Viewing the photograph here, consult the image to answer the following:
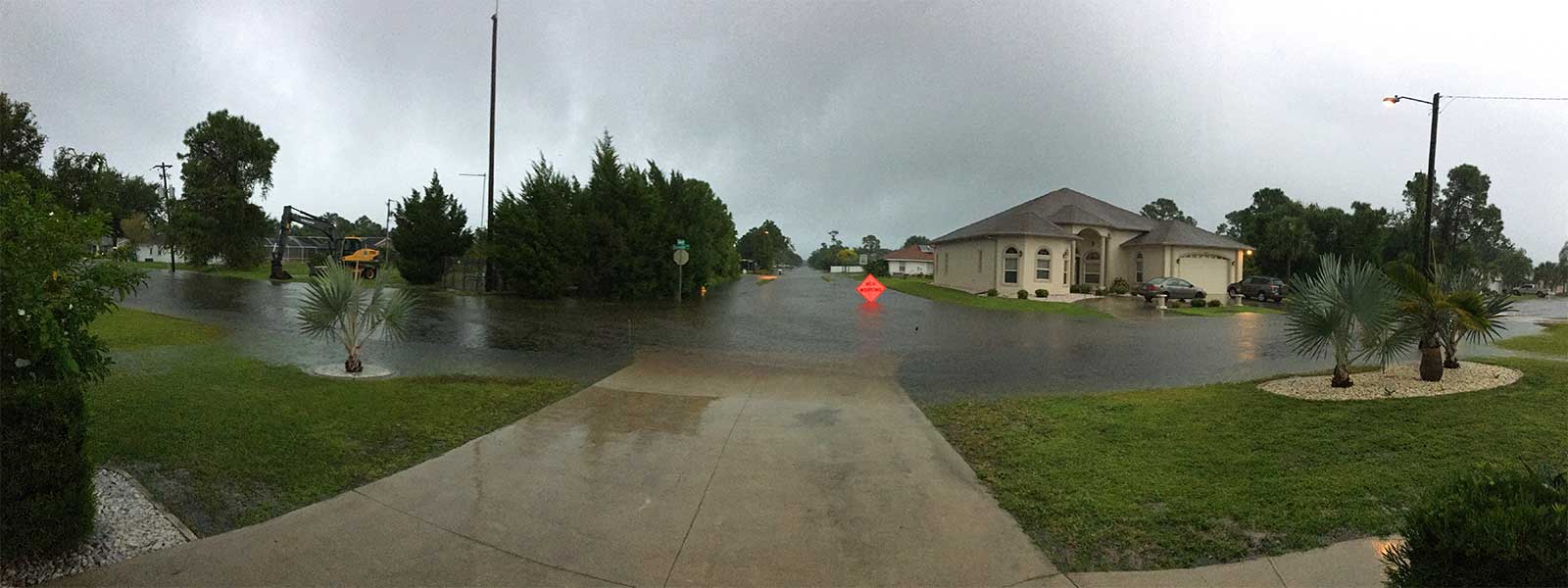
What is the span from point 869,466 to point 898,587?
78.7 inches

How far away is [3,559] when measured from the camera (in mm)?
3086

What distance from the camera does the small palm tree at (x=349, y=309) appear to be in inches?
335

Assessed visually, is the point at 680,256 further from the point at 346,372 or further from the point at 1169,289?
the point at 1169,289

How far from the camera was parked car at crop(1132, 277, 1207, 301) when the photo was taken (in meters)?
32.3

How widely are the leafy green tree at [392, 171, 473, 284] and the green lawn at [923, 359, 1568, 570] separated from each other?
31.9 meters

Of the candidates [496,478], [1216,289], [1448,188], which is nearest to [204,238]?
[496,478]

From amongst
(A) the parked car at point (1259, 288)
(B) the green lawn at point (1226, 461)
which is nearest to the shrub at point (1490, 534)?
(B) the green lawn at point (1226, 461)

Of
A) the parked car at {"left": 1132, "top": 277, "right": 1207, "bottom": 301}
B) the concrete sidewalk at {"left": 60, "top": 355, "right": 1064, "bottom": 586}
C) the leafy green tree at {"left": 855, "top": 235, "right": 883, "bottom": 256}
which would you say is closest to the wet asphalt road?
the concrete sidewalk at {"left": 60, "top": 355, "right": 1064, "bottom": 586}

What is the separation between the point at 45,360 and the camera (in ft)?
13.2

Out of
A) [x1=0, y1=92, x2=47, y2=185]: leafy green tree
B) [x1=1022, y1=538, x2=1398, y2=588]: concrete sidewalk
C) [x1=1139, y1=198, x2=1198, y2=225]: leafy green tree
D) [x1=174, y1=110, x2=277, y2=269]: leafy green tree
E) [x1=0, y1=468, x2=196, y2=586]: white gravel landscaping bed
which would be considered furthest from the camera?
[x1=1139, y1=198, x2=1198, y2=225]: leafy green tree

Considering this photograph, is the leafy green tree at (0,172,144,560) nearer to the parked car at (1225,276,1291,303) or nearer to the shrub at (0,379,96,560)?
the shrub at (0,379,96,560)

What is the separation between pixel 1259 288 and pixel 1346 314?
34391 mm

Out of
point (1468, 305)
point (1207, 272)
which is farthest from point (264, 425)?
point (1207, 272)

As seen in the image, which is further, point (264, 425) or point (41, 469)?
point (264, 425)
